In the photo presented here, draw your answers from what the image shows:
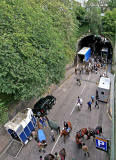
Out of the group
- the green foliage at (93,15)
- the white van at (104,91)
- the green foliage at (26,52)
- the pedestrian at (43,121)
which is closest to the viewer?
the green foliage at (26,52)

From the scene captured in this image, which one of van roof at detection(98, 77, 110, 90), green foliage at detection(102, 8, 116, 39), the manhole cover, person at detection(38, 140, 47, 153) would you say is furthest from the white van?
green foliage at detection(102, 8, 116, 39)

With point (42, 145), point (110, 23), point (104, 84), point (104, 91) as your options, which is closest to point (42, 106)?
point (42, 145)

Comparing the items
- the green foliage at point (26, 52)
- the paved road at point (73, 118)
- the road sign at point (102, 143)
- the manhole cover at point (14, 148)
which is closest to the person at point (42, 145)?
the paved road at point (73, 118)

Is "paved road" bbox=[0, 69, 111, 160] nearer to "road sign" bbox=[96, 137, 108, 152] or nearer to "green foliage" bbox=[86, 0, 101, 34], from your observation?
"road sign" bbox=[96, 137, 108, 152]

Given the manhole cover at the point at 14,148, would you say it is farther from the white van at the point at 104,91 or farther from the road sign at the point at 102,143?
A: the white van at the point at 104,91

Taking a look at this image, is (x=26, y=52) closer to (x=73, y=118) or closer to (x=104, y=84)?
(x=73, y=118)

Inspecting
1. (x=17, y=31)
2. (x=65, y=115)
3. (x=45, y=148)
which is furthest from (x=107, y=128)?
(x=17, y=31)
